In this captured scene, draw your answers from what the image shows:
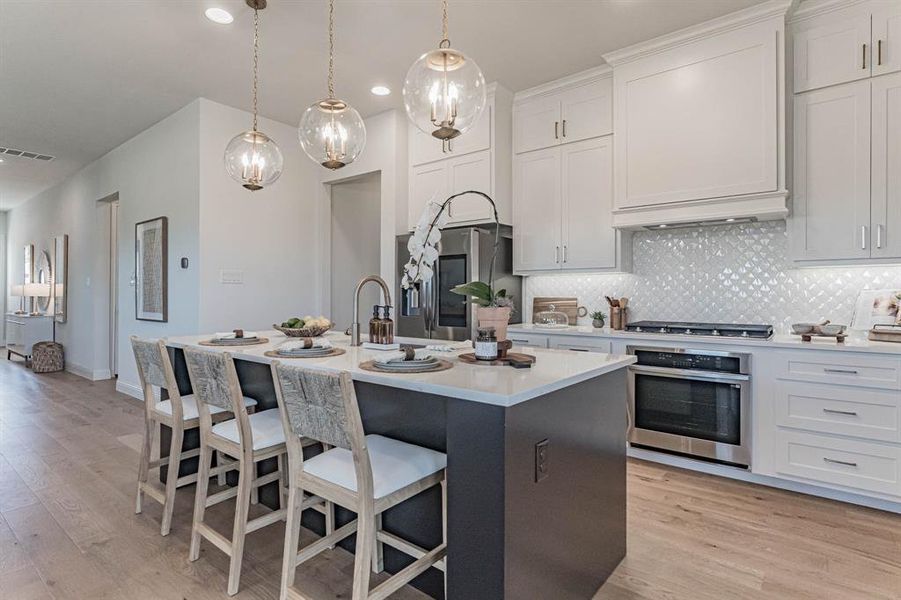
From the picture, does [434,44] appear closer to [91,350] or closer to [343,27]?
[343,27]

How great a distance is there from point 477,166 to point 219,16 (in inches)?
82.2

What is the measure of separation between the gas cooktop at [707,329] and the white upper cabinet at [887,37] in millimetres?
1576

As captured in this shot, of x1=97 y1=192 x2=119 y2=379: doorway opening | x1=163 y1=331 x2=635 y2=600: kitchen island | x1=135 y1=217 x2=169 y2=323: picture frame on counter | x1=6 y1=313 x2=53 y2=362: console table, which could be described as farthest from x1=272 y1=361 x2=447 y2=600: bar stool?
x1=6 y1=313 x2=53 y2=362: console table

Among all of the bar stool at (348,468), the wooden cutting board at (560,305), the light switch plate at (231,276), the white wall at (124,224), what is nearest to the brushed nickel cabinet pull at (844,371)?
the wooden cutting board at (560,305)

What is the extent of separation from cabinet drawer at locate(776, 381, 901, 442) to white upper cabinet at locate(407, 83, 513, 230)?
93.3 inches

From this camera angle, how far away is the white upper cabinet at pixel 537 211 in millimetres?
3994

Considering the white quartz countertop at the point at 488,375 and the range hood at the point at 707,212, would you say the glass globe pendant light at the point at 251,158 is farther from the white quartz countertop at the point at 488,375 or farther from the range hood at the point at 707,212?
the range hood at the point at 707,212

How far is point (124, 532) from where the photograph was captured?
7.74 feet

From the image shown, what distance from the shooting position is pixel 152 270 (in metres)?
4.96

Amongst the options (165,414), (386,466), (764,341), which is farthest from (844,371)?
(165,414)

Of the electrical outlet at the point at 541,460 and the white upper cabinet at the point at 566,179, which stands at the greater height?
the white upper cabinet at the point at 566,179

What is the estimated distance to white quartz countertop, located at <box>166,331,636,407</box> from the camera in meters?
1.41

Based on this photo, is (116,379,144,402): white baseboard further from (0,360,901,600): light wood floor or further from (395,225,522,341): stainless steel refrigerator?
(395,225,522,341): stainless steel refrigerator

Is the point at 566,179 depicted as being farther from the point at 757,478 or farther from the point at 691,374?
the point at 757,478
